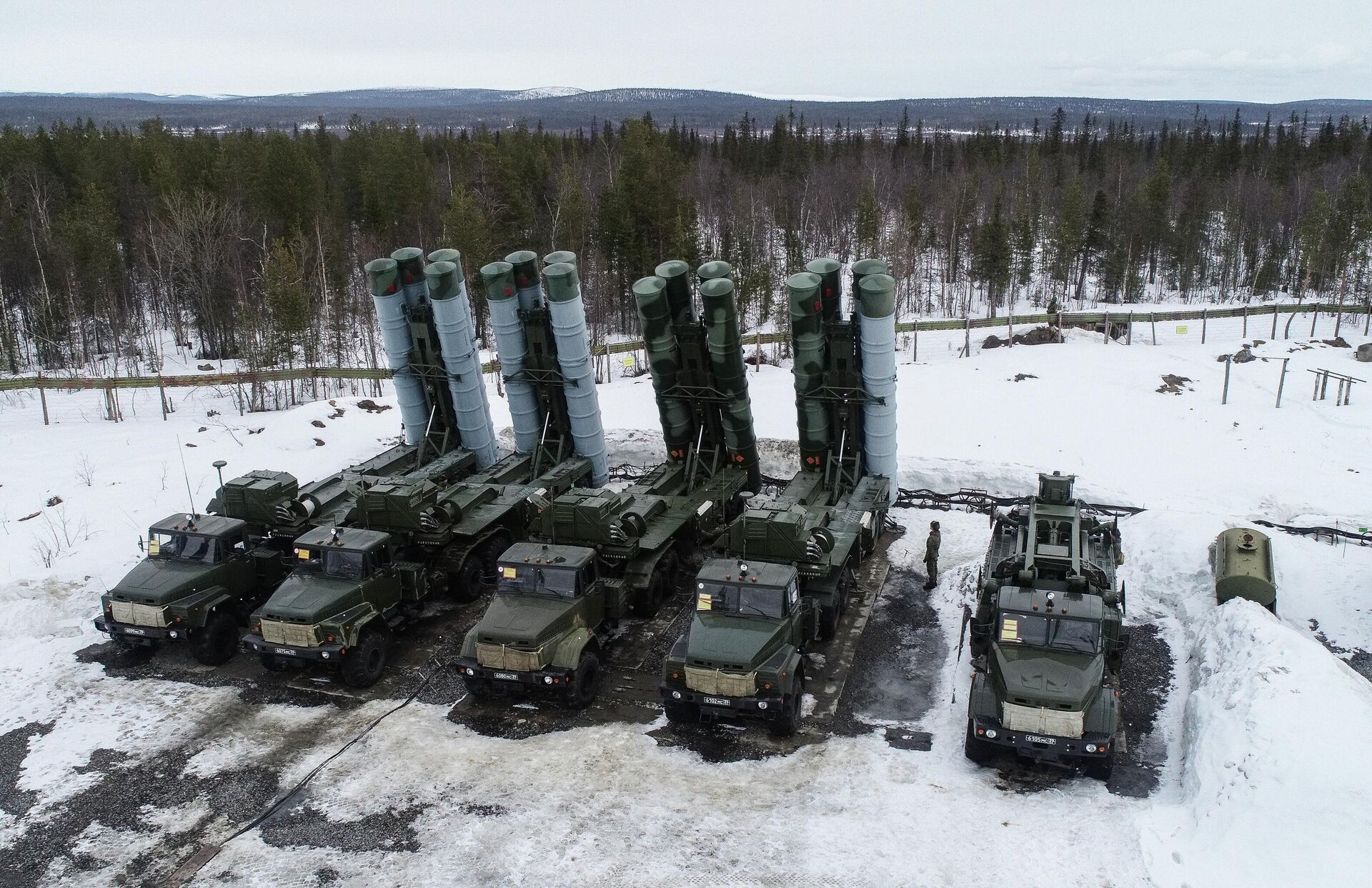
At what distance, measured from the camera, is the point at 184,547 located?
50.8 feet

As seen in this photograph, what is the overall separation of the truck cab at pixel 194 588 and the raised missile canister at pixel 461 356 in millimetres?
5379

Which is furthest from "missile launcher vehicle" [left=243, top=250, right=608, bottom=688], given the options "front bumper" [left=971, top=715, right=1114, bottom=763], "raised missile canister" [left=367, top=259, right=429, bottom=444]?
"front bumper" [left=971, top=715, right=1114, bottom=763]

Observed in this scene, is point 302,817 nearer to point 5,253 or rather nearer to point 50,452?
point 50,452

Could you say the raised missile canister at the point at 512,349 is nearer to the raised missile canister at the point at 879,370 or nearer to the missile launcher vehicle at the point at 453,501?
the missile launcher vehicle at the point at 453,501

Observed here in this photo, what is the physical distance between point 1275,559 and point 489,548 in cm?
1357

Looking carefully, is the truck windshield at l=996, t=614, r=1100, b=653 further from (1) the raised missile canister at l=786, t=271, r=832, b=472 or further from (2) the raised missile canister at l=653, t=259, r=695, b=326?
(2) the raised missile canister at l=653, t=259, r=695, b=326

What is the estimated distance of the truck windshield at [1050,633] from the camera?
1178 centimetres

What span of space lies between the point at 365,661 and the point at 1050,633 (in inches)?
371

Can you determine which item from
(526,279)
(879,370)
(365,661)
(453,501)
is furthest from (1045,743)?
(526,279)

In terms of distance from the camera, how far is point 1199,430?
24.2 meters

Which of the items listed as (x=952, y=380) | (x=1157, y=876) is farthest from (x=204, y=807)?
(x=952, y=380)

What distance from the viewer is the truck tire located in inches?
547

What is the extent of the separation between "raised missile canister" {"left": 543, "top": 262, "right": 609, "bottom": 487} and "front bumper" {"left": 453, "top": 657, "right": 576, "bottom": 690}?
26.1 ft

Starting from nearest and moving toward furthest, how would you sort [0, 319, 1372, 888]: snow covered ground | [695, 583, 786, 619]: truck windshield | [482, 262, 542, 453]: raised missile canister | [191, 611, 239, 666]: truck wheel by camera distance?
[0, 319, 1372, 888]: snow covered ground
[695, 583, 786, 619]: truck windshield
[191, 611, 239, 666]: truck wheel
[482, 262, 542, 453]: raised missile canister
